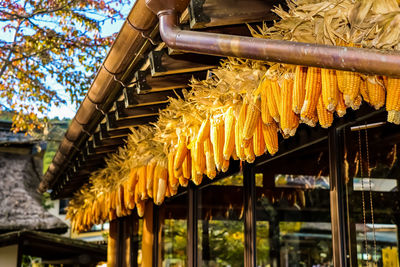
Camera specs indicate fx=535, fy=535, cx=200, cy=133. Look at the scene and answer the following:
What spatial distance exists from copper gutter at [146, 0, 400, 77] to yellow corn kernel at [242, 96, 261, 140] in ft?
2.12

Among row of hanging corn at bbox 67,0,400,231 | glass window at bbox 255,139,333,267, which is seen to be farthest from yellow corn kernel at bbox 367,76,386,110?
glass window at bbox 255,139,333,267

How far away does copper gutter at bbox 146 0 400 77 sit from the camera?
1863mm

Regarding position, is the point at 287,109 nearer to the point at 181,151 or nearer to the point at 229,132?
the point at 229,132

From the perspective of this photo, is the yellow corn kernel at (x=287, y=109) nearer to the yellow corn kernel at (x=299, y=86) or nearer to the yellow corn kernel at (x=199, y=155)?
the yellow corn kernel at (x=299, y=86)

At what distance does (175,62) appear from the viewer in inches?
143

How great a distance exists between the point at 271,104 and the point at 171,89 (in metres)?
1.63

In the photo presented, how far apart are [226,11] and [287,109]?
65 cm

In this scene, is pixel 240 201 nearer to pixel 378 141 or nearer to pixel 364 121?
pixel 378 141

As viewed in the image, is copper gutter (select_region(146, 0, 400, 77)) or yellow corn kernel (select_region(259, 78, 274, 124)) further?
yellow corn kernel (select_region(259, 78, 274, 124))

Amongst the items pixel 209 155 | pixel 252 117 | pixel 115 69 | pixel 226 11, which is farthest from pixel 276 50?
pixel 115 69

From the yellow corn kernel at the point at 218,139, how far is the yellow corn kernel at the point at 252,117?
0.49 m

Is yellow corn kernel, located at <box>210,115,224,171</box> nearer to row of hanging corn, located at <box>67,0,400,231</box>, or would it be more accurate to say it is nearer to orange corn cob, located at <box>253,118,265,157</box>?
row of hanging corn, located at <box>67,0,400,231</box>

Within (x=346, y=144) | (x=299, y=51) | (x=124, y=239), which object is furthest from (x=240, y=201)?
(x=124, y=239)

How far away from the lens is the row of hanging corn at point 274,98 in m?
2.32
